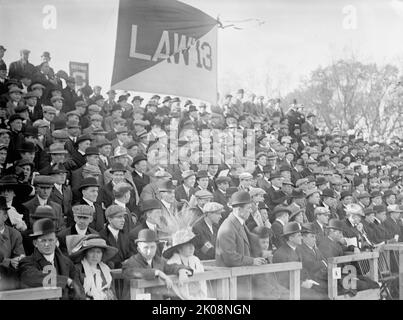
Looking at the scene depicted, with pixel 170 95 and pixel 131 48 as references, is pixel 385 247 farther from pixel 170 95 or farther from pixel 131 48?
pixel 131 48

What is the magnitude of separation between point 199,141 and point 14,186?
5.45ft

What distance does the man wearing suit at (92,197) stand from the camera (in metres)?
5.30

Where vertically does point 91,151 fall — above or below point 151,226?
above

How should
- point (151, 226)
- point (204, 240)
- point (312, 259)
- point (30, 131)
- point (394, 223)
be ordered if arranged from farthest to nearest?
1. point (394, 223)
2. point (312, 259)
3. point (30, 131)
4. point (204, 240)
5. point (151, 226)

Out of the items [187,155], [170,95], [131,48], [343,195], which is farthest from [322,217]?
[131,48]

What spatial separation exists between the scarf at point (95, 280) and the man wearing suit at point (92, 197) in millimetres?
369

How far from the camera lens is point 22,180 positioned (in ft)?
17.6

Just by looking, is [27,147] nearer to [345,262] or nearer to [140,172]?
[140,172]

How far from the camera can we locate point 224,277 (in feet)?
17.3

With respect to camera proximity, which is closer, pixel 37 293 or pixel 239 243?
pixel 37 293

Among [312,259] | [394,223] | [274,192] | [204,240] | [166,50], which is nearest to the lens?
[204,240]

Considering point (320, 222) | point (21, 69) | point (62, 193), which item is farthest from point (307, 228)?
point (21, 69)

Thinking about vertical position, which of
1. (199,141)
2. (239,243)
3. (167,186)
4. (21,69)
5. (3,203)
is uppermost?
(21,69)
